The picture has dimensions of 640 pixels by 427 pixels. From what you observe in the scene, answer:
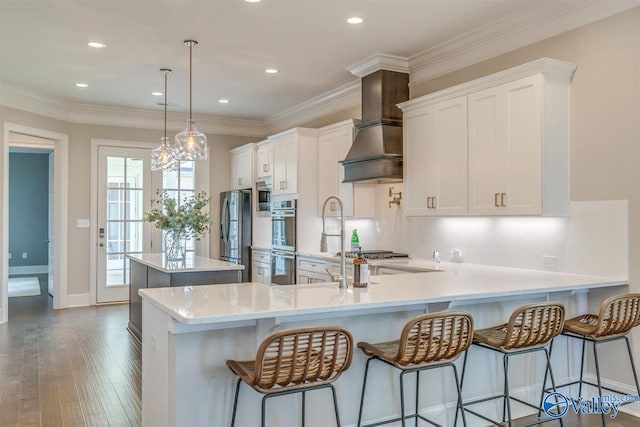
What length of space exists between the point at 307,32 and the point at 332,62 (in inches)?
32.7

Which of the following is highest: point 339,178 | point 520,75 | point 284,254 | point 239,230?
point 520,75

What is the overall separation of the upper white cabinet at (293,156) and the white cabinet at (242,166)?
959 millimetres

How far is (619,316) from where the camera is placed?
299 centimetres

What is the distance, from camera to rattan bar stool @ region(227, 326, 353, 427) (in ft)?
6.81

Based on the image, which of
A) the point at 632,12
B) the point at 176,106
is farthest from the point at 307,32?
the point at 176,106

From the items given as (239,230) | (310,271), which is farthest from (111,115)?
(310,271)

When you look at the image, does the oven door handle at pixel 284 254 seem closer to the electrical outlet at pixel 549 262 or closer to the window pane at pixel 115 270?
the window pane at pixel 115 270

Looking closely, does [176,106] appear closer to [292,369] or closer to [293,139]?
[293,139]

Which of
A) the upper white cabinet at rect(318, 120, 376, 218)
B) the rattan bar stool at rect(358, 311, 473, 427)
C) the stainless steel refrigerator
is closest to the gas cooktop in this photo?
the upper white cabinet at rect(318, 120, 376, 218)

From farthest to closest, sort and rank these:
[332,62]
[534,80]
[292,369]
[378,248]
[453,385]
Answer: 1. [378,248]
2. [332,62]
3. [534,80]
4. [453,385]
5. [292,369]

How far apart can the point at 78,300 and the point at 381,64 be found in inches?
214

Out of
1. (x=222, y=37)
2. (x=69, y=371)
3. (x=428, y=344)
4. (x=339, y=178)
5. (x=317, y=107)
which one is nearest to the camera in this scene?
(x=428, y=344)

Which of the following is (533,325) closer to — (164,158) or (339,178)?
(339,178)

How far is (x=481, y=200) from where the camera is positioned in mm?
3928
